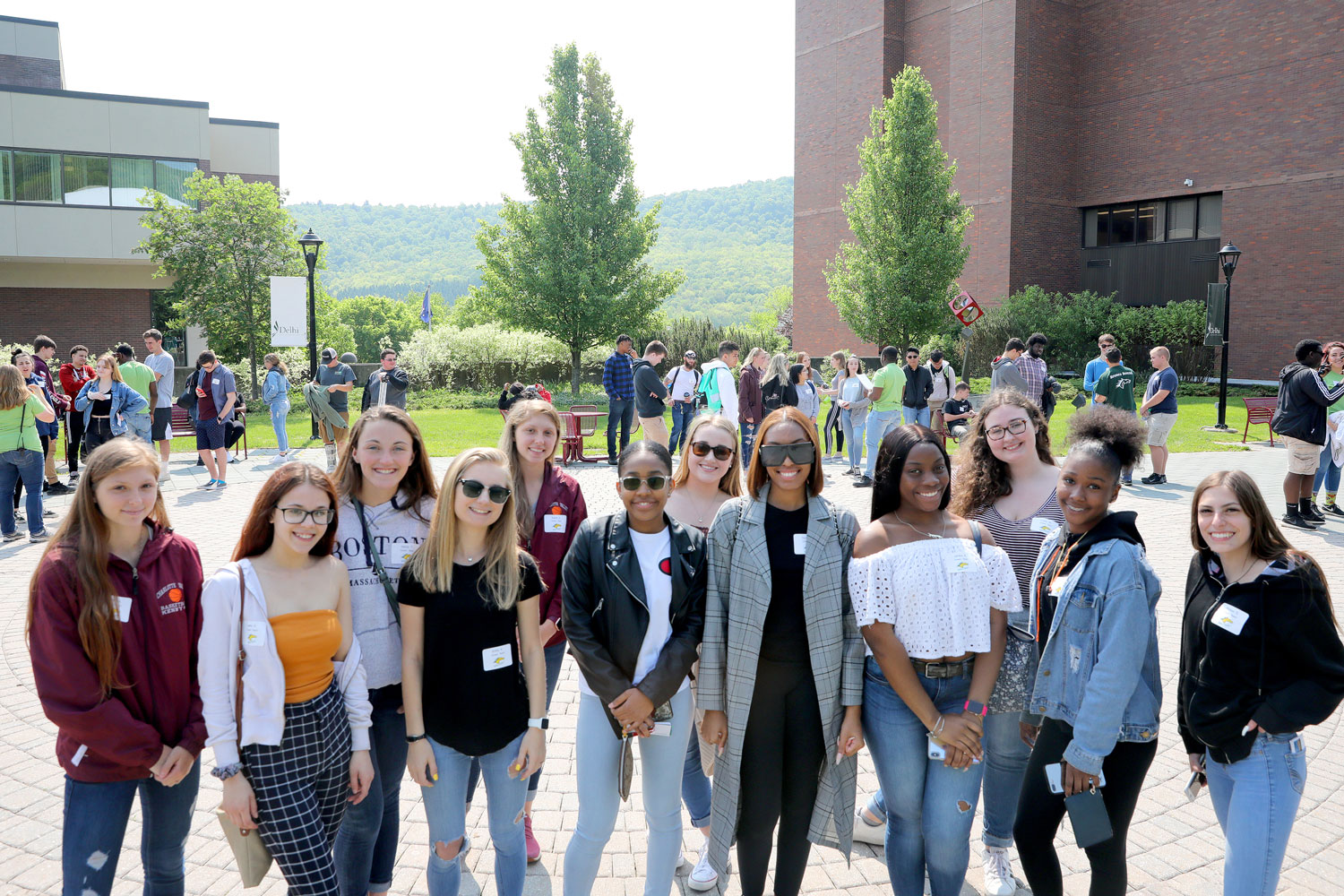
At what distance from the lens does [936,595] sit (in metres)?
2.92

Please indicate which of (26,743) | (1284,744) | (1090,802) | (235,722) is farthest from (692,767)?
(26,743)

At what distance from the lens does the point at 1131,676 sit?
2729 millimetres

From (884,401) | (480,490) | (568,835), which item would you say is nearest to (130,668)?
(480,490)

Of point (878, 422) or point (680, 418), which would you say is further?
point (680, 418)

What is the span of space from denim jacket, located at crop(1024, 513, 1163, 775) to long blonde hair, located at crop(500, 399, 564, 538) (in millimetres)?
2150

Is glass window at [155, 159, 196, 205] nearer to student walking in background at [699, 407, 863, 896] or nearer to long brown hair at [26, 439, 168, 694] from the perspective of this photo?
long brown hair at [26, 439, 168, 694]

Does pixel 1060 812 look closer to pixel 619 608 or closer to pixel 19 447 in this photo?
pixel 619 608

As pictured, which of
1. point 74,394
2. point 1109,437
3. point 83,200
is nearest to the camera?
point 1109,437

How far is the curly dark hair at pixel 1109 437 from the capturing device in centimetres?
309

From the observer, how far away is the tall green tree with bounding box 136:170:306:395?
A: 2781cm

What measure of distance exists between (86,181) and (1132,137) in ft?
131

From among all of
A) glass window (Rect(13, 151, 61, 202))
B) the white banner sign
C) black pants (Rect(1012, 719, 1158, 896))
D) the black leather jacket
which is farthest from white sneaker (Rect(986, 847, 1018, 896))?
glass window (Rect(13, 151, 61, 202))

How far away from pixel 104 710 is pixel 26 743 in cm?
314

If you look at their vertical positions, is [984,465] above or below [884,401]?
below
